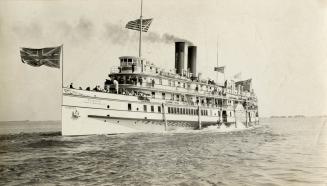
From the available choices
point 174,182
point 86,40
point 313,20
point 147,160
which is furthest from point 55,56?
point 313,20

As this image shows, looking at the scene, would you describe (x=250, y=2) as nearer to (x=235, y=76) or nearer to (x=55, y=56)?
(x=235, y=76)

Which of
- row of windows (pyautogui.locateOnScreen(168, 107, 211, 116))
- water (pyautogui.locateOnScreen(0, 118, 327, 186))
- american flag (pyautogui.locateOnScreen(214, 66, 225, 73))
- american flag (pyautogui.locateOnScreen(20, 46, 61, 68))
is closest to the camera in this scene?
water (pyautogui.locateOnScreen(0, 118, 327, 186))

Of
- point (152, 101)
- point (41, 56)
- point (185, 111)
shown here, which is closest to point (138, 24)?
point (41, 56)

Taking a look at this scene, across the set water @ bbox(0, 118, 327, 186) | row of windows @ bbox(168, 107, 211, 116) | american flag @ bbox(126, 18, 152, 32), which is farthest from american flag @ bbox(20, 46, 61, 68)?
row of windows @ bbox(168, 107, 211, 116)

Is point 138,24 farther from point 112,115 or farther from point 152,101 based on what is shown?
point 152,101

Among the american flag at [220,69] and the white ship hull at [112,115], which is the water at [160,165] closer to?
the white ship hull at [112,115]

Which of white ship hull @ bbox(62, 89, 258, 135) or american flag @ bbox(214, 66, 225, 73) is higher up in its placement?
american flag @ bbox(214, 66, 225, 73)

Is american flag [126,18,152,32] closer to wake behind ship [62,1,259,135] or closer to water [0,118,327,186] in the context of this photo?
wake behind ship [62,1,259,135]
